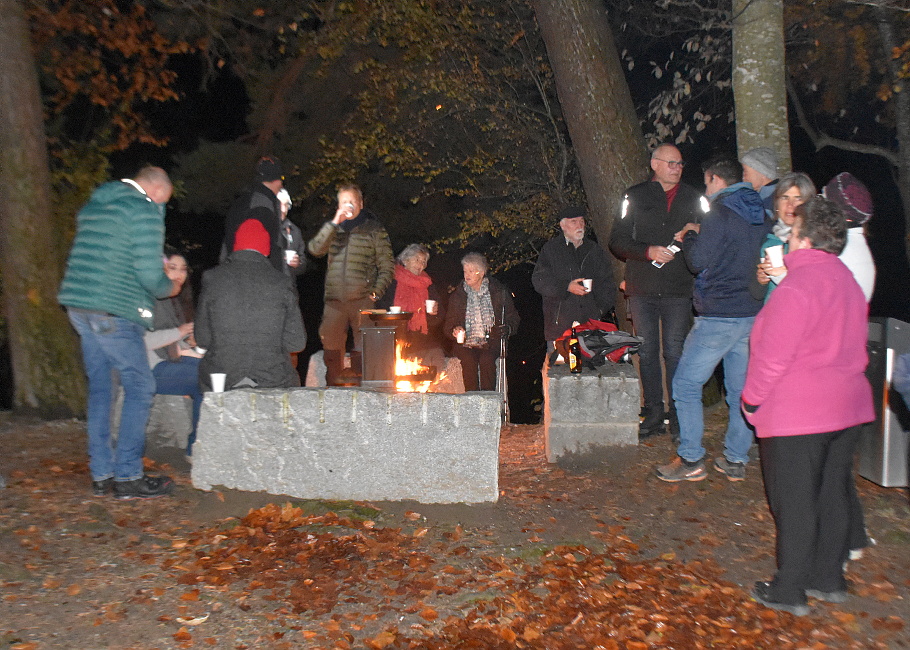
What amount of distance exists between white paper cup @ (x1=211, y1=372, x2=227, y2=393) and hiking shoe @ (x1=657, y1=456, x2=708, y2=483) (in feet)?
10.4

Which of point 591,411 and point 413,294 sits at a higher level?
point 413,294

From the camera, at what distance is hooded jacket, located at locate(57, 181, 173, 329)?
5.20 meters

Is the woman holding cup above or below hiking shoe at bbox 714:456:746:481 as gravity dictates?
above

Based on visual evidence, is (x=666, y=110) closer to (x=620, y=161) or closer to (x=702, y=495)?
A: (x=620, y=161)

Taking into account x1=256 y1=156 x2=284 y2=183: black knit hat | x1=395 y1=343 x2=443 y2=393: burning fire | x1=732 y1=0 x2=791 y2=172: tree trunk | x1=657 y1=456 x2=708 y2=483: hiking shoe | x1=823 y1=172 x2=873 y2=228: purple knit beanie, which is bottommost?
x1=657 y1=456 x2=708 y2=483: hiking shoe

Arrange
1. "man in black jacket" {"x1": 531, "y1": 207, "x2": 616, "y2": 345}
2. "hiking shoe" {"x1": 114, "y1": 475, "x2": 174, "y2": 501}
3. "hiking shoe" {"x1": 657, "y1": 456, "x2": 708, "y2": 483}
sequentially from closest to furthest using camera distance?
"hiking shoe" {"x1": 114, "y1": 475, "x2": 174, "y2": 501} → "hiking shoe" {"x1": 657, "y1": 456, "x2": 708, "y2": 483} → "man in black jacket" {"x1": 531, "y1": 207, "x2": 616, "y2": 345}

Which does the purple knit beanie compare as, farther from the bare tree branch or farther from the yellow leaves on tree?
the bare tree branch

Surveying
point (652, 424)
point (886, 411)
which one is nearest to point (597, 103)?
point (652, 424)

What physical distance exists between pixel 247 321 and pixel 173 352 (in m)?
1.03

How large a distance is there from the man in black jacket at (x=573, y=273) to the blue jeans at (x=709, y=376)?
5.79 ft

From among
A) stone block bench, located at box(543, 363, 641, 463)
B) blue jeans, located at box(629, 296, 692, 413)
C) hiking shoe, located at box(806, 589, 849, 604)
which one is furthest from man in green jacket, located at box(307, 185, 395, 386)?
hiking shoe, located at box(806, 589, 849, 604)

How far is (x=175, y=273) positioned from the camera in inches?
249

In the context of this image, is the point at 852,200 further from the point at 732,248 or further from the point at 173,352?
the point at 173,352

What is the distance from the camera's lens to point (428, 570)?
15.1 ft
